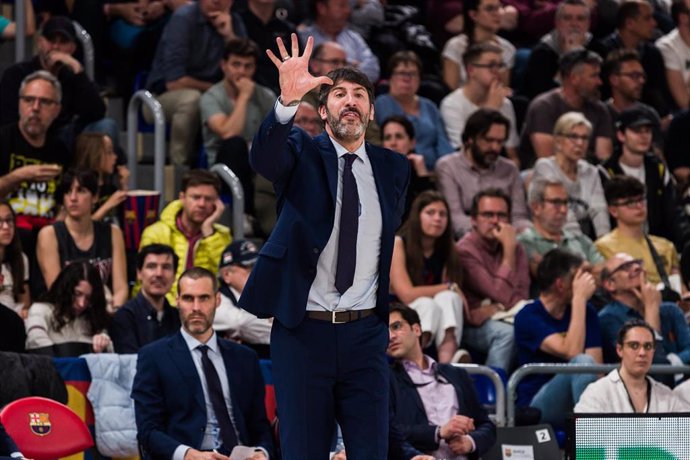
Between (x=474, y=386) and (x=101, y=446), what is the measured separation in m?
1.99

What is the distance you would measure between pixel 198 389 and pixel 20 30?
4077 millimetres

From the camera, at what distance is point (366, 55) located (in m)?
12.3

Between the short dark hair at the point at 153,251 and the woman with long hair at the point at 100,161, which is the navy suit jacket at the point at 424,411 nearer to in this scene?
the short dark hair at the point at 153,251

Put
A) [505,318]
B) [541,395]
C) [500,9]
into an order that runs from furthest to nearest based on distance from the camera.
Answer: [500,9]
[505,318]
[541,395]

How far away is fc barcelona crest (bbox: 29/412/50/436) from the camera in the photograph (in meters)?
7.00

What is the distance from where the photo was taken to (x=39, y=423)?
7.01 meters

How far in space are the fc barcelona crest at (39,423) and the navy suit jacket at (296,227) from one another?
1859 mm

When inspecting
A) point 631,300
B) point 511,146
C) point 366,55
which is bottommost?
point 631,300

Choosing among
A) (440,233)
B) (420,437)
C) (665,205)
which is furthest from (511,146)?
(420,437)

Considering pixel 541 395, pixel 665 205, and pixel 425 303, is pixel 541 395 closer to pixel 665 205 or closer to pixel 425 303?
pixel 425 303

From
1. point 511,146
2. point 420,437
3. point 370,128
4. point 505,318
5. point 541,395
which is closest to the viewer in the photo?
point 420,437

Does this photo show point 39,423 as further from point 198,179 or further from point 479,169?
point 479,169

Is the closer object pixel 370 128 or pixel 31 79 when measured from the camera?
pixel 31 79

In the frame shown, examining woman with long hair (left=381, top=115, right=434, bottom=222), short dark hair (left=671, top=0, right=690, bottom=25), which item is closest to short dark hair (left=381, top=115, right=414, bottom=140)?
woman with long hair (left=381, top=115, right=434, bottom=222)
